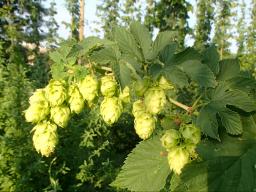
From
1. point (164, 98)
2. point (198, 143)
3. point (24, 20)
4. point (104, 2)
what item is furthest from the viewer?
point (24, 20)

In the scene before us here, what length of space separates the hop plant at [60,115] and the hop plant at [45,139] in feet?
0.14

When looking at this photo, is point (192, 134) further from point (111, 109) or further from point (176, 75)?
point (111, 109)

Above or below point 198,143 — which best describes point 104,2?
above

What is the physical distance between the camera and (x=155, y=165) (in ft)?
5.59

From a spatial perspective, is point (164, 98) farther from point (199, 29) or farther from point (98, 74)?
point (199, 29)

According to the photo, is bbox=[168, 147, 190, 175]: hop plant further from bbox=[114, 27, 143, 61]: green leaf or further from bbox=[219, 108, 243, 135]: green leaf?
bbox=[114, 27, 143, 61]: green leaf

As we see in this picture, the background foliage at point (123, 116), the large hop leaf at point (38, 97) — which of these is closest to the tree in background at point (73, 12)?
the background foliage at point (123, 116)

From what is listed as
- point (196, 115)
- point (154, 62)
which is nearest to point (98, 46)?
point (154, 62)

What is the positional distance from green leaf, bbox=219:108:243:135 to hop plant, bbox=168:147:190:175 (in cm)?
18

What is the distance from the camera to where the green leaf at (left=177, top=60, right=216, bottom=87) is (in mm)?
1620

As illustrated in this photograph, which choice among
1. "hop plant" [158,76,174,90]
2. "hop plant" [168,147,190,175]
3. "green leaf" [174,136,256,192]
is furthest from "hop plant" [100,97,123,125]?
"green leaf" [174,136,256,192]

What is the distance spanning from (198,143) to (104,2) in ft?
56.8

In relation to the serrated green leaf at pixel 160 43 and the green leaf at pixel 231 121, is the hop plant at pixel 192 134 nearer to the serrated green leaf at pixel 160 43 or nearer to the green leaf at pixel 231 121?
the green leaf at pixel 231 121

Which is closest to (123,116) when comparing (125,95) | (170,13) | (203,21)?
(170,13)
